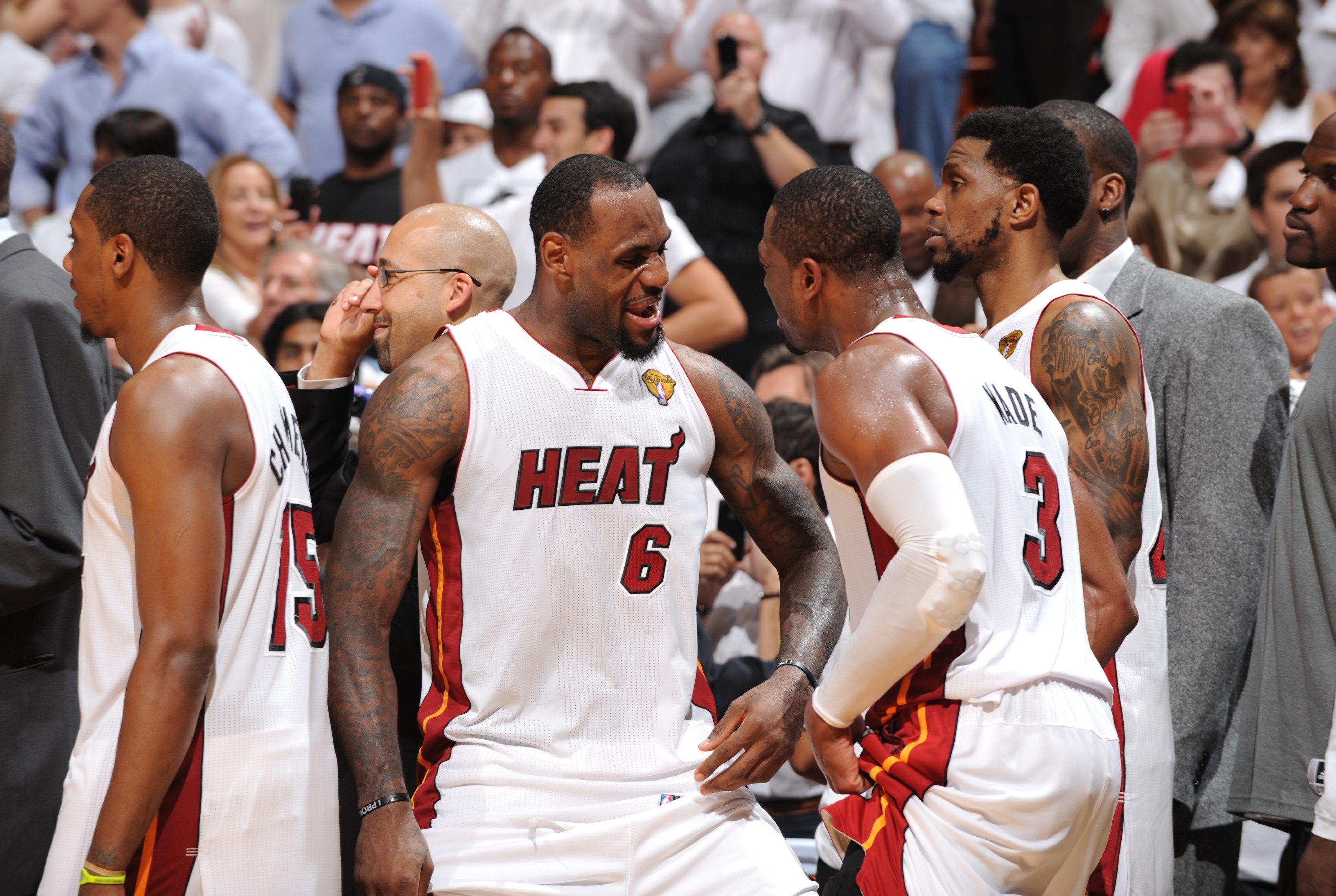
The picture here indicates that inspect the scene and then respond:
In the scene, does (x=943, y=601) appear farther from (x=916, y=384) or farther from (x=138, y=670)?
(x=138, y=670)

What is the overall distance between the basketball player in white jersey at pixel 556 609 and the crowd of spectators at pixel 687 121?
1.28 meters

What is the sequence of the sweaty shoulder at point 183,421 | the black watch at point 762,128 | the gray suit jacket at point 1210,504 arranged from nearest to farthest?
the sweaty shoulder at point 183,421 < the gray suit jacket at point 1210,504 < the black watch at point 762,128

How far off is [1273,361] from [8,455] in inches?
133

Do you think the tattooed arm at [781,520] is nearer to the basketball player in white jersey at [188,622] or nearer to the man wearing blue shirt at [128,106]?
the basketball player in white jersey at [188,622]

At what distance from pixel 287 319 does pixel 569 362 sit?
288 cm

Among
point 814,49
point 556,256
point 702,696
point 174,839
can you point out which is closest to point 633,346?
point 556,256

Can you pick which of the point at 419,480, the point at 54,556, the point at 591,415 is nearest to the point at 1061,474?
the point at 591,415

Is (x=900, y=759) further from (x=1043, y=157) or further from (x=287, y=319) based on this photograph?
(x=287, y=319)

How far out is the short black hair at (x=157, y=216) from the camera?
299cm

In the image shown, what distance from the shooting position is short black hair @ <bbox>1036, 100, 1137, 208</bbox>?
3973mm

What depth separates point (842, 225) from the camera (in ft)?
9.99

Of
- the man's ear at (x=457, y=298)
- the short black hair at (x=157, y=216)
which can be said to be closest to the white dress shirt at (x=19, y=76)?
the man's ear at (x=457, y=298)

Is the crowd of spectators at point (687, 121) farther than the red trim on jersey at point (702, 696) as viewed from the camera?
Yes

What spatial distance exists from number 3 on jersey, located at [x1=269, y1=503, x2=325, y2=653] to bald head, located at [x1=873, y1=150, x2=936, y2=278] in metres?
3.87
